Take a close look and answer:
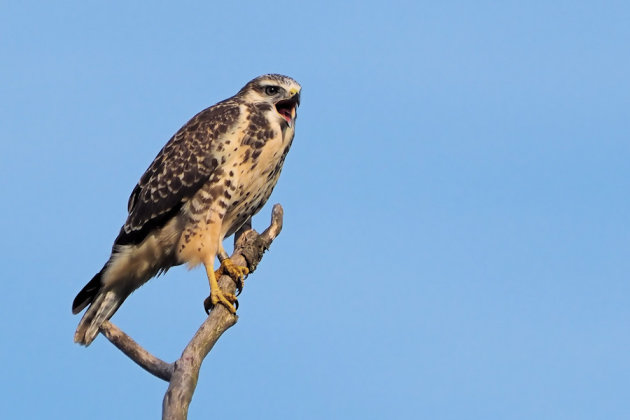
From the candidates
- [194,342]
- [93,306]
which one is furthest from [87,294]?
[194,342]

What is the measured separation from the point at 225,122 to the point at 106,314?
1.93m

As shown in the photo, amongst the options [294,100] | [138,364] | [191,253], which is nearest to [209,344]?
[138,364]

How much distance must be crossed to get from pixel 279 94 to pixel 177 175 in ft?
3.93

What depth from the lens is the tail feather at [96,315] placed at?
8.88 metres

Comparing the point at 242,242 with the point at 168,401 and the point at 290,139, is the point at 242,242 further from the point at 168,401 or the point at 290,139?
the point at 168,401

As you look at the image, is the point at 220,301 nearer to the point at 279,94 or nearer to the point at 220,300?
the point at 220,300

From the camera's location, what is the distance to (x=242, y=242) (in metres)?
9.37

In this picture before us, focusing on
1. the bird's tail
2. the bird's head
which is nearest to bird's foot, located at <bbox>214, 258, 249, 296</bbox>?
the bird's tail

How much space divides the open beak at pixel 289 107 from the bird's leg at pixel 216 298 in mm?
1607

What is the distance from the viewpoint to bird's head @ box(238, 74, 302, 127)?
9.58m

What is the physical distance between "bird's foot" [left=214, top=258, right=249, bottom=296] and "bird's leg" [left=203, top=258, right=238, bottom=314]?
127 mm

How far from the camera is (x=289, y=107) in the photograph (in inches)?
383

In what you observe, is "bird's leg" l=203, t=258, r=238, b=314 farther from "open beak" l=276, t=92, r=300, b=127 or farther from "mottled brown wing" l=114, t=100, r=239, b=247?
"open beak" l=276, t=92, r=300, b=127

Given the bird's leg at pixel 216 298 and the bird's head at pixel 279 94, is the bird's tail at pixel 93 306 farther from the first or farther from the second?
the bird's head at pixel 279 94
